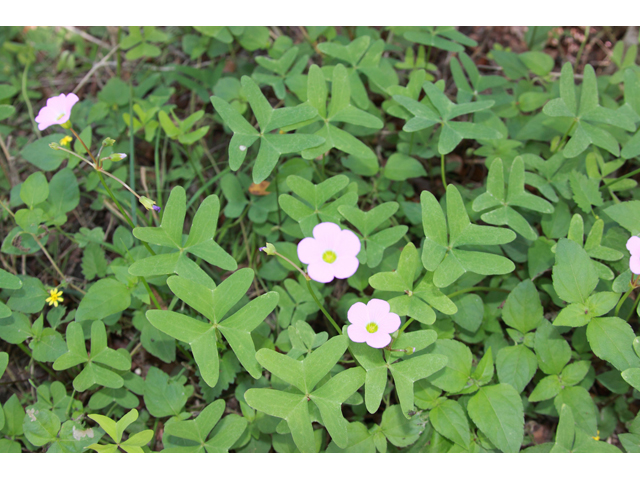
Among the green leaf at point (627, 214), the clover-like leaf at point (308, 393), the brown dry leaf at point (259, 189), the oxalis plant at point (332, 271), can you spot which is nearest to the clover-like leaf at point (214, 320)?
the oxalis plant at point (332, 271)

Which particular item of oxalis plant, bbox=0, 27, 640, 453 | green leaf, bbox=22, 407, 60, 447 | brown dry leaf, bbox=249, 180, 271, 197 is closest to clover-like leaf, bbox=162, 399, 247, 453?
oxalis plant, bbox=0, 27, 640, 453

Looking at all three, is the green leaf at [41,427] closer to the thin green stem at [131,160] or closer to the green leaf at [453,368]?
the thin green stem at [131,160]

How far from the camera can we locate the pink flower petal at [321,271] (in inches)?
72.9

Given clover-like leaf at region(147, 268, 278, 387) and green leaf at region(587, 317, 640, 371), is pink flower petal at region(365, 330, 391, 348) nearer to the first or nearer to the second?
clover-like leaf at region(147, 268, 278, 387)

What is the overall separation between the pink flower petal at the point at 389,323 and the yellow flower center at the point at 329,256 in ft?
1.16

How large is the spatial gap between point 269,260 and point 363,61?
5.07 ft

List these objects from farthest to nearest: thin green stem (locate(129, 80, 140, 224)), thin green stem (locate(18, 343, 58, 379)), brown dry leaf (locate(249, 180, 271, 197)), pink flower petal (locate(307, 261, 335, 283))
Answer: brown dry leaf (locate(249, 180, 271, 197)) < thin green stem (locate(129, 80, 140, 224)) < thin green stem (locate(18, 343, 58, 379)) < pink flower petal (locate(307, 261, 335, 283))

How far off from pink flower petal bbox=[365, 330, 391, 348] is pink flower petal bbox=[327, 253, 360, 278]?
1.08 ft

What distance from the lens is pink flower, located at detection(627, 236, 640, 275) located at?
2.04 m

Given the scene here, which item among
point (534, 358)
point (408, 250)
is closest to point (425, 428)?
point (534, 358)

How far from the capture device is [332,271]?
6.22 feet

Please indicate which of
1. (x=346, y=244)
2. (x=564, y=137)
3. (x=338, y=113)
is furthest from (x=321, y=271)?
(x=564, y=137)

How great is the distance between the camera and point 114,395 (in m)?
2.58

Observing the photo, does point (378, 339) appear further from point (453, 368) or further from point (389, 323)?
point (453, 368)
